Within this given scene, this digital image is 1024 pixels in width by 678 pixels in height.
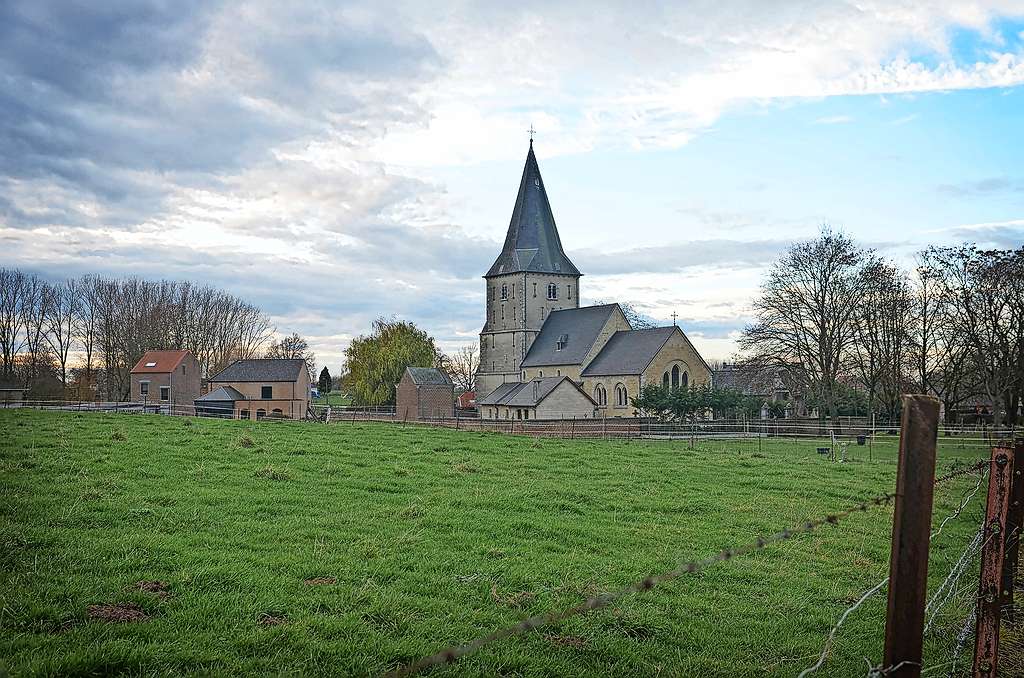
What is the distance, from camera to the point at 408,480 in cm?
1499

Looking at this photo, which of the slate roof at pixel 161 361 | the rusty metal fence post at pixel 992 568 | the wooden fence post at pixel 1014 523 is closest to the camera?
the rusty metal fence post at pixel 992 568

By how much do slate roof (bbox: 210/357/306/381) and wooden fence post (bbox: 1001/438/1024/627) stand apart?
6072cm

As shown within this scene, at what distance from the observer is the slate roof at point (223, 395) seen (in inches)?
2381

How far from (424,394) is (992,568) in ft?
191

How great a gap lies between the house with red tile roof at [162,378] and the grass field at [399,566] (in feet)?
158

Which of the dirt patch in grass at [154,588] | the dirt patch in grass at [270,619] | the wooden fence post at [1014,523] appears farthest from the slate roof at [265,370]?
the wooden fence post at [1014,523]

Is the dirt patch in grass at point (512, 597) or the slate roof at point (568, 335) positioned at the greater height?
the slate roof at point (568, 335)

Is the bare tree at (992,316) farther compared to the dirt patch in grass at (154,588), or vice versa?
the bare tree at (992,316)

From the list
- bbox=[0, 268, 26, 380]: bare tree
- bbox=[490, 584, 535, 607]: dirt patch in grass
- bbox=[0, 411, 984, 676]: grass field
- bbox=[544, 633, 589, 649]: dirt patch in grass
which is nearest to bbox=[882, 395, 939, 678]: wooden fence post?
bbox=[0, 411, 984, 676]: grass field

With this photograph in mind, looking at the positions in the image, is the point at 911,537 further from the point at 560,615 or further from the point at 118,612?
the point at 118,612

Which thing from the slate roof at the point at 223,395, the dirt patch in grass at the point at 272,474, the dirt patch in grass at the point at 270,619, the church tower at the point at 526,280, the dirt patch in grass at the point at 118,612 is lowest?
the dirt patch in grass at the point at 270,619

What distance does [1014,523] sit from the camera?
5871 mm

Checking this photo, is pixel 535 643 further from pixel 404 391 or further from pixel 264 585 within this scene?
pixel 404 391

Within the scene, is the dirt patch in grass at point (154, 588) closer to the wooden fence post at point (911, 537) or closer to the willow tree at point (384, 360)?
the wooden fence post at point (911, 537)
